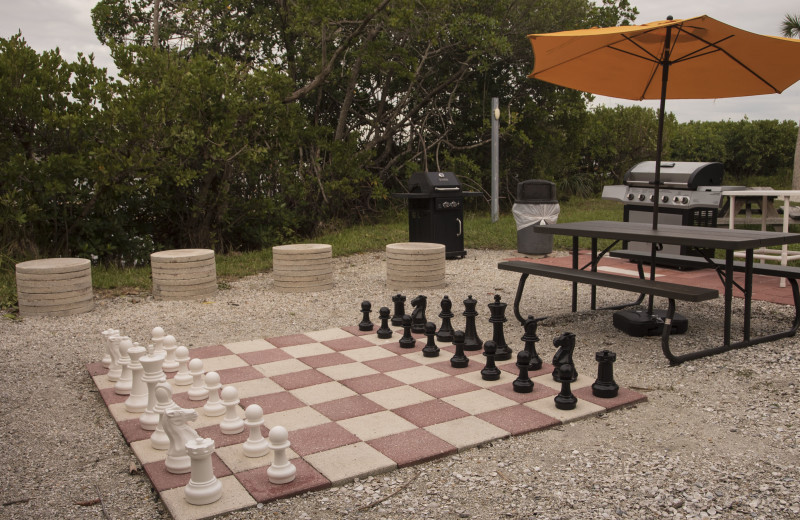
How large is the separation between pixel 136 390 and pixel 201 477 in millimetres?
1383

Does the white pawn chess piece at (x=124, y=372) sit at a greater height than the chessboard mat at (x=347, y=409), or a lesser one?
greater

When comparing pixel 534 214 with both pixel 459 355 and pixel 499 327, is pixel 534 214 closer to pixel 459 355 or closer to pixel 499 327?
pixel 499 327

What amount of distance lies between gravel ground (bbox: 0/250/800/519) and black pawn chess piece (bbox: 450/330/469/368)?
733mm

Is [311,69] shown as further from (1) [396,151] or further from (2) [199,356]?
(2) [199,356]

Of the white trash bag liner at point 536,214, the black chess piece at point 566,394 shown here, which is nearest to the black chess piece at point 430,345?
the black chess piece at point 566,394

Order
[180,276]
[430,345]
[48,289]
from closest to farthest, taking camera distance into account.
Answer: [430,345], [48,289], [180,276]

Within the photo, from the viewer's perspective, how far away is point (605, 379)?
167 inches

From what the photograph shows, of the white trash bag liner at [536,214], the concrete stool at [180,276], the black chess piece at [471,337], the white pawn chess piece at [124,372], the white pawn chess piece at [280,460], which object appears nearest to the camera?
the white pawn chess piece at [280,460]

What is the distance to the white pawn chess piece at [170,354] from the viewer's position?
4773mm

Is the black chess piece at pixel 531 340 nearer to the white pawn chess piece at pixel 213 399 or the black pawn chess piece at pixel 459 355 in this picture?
the black pawn chess piece at pixel 459 355

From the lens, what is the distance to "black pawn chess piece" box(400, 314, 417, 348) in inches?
211

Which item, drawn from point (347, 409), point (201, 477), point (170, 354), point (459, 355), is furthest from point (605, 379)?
point (170, 354)

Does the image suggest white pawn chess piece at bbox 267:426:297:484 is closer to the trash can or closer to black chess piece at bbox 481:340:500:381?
black chess piece at bbox 481:340:500:381

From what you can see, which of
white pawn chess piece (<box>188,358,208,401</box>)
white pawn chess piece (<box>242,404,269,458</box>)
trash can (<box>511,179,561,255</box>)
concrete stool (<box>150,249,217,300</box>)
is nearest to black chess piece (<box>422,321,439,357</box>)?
white pawn chess piece (<box>188,358,208,401</box>)
